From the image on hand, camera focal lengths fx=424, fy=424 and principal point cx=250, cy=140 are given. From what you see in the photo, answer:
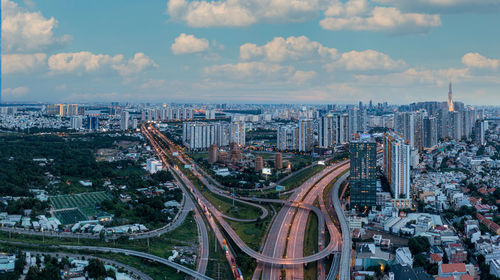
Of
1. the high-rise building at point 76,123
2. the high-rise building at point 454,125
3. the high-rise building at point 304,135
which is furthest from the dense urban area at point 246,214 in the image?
the high-rise building at point 76,123

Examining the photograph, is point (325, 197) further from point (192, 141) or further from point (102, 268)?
point (192, 141)

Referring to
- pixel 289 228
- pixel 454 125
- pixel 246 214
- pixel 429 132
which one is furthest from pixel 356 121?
pixel 289 228

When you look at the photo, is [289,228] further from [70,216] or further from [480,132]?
[480,132]

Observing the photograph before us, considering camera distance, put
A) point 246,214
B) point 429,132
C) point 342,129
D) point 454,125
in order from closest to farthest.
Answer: point 246,214, point 429,132, point 342,129, point 454,125

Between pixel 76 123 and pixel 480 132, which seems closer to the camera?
pixel 480 132

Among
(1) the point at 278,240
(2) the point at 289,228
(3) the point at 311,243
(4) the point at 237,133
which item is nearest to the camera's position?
(3) the point at 311,243

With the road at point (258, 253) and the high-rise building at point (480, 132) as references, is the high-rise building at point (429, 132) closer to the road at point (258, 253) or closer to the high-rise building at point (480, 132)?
the high-rise building at point (480, 132)

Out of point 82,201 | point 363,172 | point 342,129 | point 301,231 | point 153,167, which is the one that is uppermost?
point 342,129

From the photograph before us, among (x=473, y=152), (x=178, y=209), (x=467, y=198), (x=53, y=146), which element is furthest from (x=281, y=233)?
(x=473, y=152)
